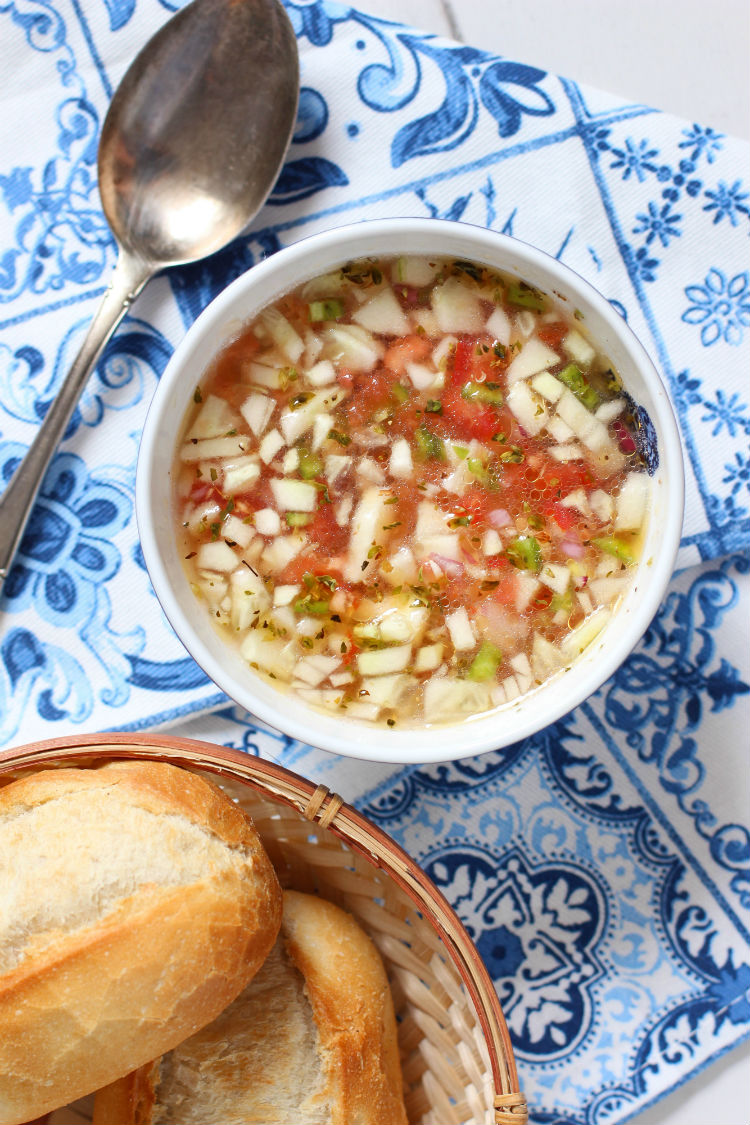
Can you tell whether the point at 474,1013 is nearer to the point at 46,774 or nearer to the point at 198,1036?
the point at 198,1036

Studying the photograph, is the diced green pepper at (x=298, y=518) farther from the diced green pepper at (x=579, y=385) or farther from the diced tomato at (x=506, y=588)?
the diced green pepper at (x=579, y=385)

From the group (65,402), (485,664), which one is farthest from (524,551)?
(65,402)

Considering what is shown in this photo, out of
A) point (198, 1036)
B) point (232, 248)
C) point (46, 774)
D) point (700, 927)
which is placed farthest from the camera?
point (700, 927)

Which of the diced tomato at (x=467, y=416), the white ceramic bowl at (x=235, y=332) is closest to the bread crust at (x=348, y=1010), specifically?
the white ceramic bowl at (x=235, y=332)

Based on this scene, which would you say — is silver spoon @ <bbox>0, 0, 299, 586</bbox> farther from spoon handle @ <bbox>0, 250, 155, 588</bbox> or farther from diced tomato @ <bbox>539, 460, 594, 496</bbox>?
diced tomato @ <bbox>539, 460, 594, 496</bbox>

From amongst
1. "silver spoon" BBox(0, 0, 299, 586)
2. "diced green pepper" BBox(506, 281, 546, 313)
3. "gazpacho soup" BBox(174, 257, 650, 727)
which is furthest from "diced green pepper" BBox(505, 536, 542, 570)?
"silver spoon" BBox(0, 0, 299, 586)

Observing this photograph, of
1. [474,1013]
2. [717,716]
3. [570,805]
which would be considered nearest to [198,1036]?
[474,1013]
